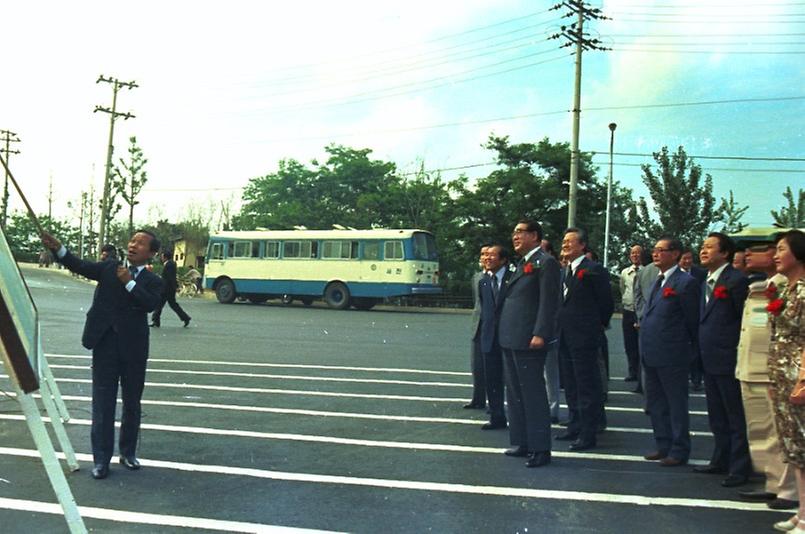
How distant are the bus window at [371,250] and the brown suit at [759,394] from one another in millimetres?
23840

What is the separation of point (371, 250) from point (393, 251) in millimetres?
968

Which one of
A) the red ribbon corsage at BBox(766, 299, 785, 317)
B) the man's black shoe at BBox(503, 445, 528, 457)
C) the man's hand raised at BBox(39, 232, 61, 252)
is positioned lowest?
the man's black shoe at BBox(503, 445, 528, 457)

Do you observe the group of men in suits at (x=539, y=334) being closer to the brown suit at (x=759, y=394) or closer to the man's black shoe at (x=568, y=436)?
the man's black shoe at (x=568, y=436)

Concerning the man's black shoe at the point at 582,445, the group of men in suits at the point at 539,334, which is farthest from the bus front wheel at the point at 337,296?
the man's black shoe at the point at 582,445

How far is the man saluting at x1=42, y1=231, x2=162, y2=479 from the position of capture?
18.0 ft

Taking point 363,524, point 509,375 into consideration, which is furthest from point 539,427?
point 363,524

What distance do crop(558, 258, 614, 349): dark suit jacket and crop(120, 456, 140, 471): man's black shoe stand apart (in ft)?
12.4

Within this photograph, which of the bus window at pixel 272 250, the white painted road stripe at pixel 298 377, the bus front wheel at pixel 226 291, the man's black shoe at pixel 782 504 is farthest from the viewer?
the bus front wheel at pixel 226 291

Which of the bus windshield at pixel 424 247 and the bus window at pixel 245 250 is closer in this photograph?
the bus windshield at pixel 424 247

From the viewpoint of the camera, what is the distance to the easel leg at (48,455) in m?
3.26

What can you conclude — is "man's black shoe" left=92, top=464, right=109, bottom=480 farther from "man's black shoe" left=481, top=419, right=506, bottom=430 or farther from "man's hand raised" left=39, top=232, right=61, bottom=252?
"man's black shoe" left=481, top=419, right=506, bottom=430

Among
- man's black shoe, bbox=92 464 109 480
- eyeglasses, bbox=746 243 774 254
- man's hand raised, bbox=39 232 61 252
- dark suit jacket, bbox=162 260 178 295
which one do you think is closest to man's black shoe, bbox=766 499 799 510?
eyeglasses, bbox=746 243 774 254

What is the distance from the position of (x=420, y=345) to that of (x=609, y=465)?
9766mm

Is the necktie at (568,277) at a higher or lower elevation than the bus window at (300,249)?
lower
